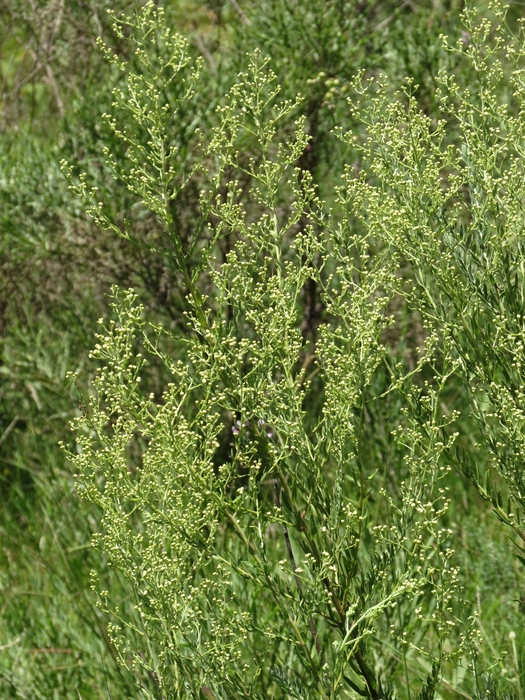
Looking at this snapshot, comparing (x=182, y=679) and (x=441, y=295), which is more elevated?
(x=441, y=295)

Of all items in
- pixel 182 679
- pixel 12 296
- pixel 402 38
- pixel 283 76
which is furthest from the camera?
pixel 12 296

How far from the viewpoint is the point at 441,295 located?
2.46m

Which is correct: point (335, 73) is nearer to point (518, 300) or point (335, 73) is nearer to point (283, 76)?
point (283, 76)

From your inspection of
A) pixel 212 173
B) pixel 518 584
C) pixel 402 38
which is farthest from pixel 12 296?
pixel 518 584

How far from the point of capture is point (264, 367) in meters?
2.17

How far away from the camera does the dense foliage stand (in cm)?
217

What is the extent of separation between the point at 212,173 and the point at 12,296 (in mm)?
1375

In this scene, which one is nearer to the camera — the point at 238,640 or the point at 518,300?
the point at 238,640

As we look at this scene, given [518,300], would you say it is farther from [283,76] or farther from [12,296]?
[12,296]

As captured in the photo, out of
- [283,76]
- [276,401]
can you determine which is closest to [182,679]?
[276,401]

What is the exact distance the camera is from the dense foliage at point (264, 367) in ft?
7.13

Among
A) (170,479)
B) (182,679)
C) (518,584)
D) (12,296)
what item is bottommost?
(518,584)

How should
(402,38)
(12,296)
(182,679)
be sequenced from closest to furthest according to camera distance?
1. (182,679)
2. (402,38)
3. (12,296)

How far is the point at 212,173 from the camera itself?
14.9 feet
